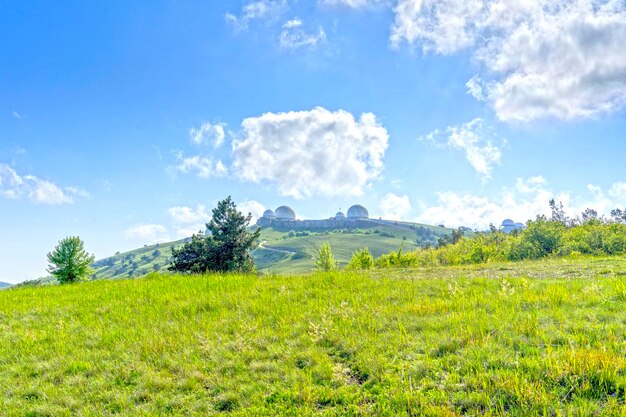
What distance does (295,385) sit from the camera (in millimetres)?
6180

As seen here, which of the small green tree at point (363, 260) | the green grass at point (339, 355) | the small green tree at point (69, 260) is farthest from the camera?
the small green tree at point (363, 260)

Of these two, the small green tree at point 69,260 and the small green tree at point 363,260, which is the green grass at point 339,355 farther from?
the small green tree at point 363,260

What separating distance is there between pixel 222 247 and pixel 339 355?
35.1 m

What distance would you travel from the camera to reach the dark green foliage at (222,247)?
3956 cm

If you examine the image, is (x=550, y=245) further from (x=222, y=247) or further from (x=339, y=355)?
→ (x=339, y=355)

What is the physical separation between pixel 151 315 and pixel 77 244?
29122 mm

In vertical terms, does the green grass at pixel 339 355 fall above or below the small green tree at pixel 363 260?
above

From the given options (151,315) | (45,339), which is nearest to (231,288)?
(151,315)

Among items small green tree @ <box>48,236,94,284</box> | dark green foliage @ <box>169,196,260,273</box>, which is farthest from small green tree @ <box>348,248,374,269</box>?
small green tree @ <box>48,236,94,284</box>

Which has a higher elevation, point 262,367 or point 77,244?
point 77,244

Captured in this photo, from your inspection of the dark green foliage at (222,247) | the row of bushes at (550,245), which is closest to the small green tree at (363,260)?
the row of bushes at (550,245)

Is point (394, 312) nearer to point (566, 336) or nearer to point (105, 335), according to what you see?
point (566, 336)

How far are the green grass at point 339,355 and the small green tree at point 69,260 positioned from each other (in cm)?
2524

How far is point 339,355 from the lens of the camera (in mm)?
7227
